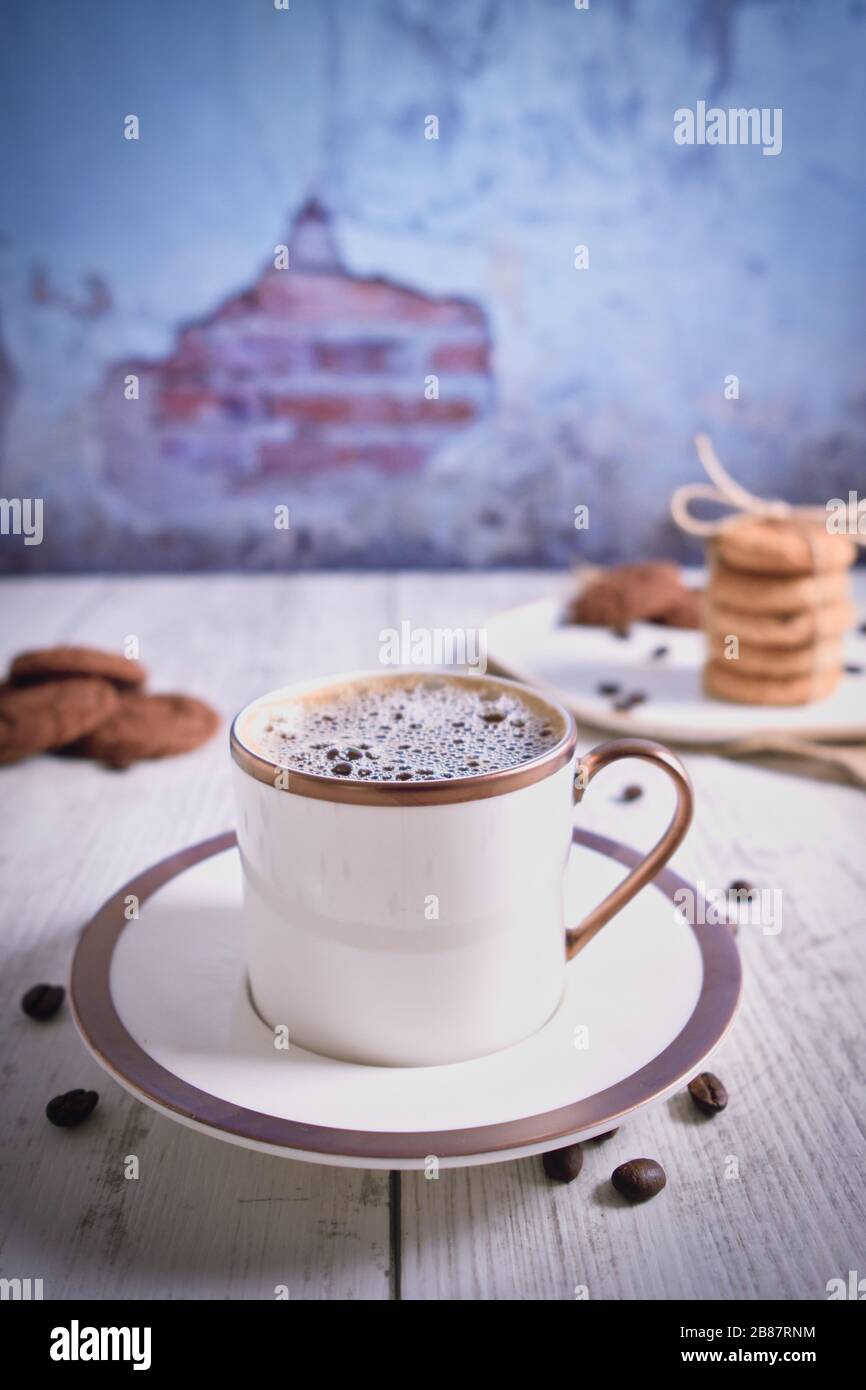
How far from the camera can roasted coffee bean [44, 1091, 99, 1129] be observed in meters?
0.74

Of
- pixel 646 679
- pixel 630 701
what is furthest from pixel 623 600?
pixel 630 701

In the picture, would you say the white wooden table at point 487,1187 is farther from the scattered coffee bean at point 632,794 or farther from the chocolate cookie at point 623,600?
the chocolate cookie at point 623,600

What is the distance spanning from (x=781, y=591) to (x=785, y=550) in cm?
5

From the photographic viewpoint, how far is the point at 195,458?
2.56 meters

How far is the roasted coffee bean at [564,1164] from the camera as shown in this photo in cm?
69

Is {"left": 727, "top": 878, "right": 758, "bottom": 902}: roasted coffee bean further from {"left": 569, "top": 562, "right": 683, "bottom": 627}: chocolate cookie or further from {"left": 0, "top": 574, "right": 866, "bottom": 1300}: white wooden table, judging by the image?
{"left": 569, "top": 562, "right": 683, "bottom": 627}: chocolate cookie

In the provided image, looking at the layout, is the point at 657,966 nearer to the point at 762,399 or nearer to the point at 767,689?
the point at 767,689

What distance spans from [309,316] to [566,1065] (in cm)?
214

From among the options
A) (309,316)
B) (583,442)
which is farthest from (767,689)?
(309,316)

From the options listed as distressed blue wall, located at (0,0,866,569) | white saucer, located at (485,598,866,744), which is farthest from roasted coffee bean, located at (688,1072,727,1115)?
distressed blue wall, located at (0,0,866,569)

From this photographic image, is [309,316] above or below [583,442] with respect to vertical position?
above

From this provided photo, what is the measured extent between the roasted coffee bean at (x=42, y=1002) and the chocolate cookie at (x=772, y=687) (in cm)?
92

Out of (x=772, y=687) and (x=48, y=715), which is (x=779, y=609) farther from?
(x=48, y=715)
